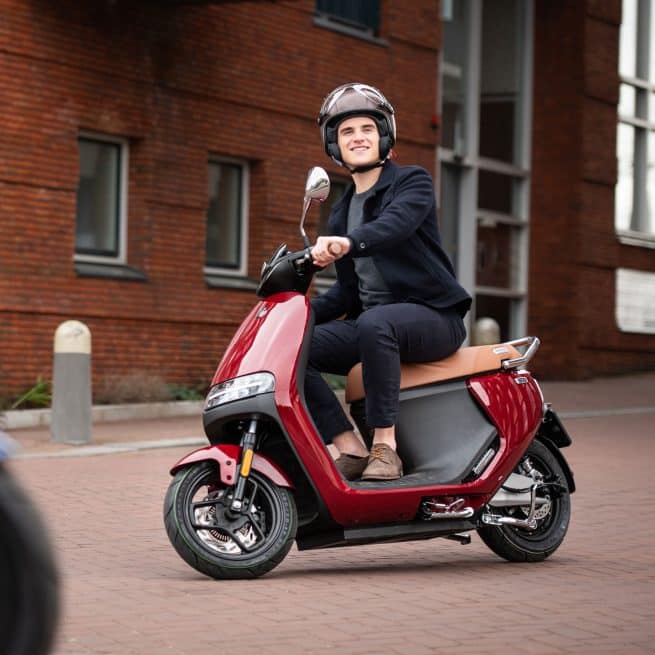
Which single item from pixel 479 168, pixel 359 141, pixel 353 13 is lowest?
pixel 359 141

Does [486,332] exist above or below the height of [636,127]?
below

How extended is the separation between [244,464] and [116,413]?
8.90m

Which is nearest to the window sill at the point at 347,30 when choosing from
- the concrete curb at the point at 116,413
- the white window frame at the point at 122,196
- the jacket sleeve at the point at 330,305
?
the white window frame at the point at 122,196

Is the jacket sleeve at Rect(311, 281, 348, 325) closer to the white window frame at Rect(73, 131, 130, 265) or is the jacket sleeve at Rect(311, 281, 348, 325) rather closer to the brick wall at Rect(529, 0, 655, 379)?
the white window frame at Rect(73, 131, 130, 265)

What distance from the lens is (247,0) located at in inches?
651

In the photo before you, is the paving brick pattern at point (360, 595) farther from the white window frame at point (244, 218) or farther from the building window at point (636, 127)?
the building window at point (636, 127)

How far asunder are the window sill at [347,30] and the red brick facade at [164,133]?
0.06m

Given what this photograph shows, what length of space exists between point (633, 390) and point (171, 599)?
15.5 meters

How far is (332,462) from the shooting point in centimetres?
624

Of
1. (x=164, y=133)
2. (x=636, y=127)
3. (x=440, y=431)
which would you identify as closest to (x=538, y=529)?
(x=440, y=431)

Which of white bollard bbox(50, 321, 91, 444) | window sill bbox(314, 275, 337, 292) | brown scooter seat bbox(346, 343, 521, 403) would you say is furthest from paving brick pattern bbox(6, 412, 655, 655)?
window sill bbox(314, 275, 337, 292)

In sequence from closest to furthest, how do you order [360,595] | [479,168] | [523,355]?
[360,595] → [523,355] → [479,168]

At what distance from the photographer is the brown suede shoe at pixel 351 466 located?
645cm

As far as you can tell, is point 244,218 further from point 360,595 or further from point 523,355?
point 360,595
